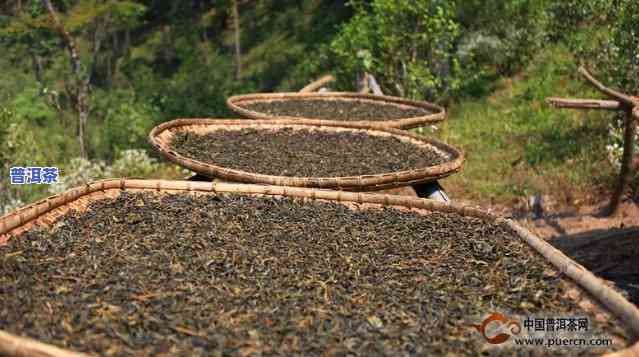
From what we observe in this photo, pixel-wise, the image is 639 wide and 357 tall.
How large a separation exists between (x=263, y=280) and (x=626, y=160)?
4007 millimetres

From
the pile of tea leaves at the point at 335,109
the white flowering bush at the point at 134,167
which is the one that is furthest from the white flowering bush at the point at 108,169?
the pile of tea leaves at the point at 335,109

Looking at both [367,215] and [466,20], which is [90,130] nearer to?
[466,20]

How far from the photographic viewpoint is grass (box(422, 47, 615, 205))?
6555mm

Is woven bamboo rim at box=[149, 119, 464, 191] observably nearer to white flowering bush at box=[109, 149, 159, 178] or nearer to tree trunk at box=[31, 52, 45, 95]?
white flowering bush at box=[109, 149, 159, 178]

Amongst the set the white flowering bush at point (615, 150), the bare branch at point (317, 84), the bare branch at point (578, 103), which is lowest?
the white flowering bush at point (615, 150)

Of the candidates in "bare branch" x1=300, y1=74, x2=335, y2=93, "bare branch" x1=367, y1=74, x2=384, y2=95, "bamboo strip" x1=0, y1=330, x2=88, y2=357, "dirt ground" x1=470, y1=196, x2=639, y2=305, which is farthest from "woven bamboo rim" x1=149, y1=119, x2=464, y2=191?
"bare branch" x1=300, y1=74, x2=335, y2=93

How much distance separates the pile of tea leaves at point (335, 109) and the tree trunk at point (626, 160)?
152 centimetres

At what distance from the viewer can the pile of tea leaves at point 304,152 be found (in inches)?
144

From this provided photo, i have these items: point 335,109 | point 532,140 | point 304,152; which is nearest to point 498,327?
point 304,152

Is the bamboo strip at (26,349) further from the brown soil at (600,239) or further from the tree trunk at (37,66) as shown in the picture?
the tree trunk at (37,66)

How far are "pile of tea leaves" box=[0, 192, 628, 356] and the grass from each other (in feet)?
12.5

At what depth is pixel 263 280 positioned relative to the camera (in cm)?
228

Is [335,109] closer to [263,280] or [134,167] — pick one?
[263,280]

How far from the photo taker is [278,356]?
1.79 metres
